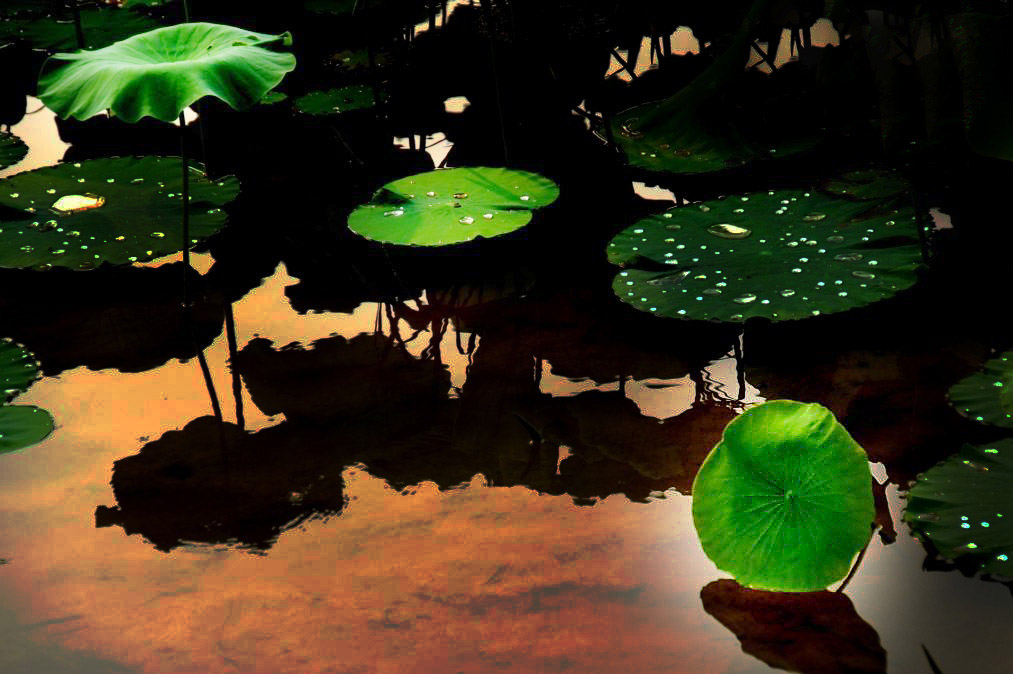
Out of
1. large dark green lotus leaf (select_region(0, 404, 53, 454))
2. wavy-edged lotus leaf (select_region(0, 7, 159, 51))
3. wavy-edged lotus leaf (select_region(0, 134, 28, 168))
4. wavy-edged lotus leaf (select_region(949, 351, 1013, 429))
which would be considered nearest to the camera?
wavy-edged lotus leaf (select_region(949, 351, 1013, 429))

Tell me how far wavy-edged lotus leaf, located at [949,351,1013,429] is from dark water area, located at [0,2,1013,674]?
0.05m

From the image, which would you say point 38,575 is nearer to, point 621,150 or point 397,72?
point 621,150

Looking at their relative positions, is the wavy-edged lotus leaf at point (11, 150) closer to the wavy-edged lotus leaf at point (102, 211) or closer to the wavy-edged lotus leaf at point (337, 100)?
the wavy-edged lotus leaf at point (102, 211)

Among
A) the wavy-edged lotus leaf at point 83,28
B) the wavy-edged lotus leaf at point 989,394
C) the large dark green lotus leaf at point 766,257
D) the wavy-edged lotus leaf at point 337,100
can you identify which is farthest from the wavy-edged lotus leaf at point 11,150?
the wavy-edged lotus leaf at point 989,394

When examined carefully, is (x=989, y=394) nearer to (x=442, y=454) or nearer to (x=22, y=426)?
(x=442, y=454)

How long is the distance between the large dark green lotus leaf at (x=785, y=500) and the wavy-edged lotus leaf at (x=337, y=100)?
235cm

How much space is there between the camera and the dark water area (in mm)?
1339

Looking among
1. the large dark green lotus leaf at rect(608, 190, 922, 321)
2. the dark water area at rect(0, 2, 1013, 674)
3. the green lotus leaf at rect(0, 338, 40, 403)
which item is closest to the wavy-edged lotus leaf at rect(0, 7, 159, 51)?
the dark water area at rect(0, 2, 1013, 674)

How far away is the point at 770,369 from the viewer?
193cm

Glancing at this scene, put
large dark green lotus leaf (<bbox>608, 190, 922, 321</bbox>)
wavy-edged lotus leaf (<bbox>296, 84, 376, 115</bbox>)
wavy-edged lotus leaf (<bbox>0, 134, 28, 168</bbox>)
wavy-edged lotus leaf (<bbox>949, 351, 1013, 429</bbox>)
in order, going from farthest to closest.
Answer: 1. wavy-edged lotus leaf (<bbox>296, 84, 376, 115</bbox>)
2. wavy-edged lotus leaf (<bbox>0, 134, 28, 168</bbox>)
3. large dark green lotus leaf (<bbox>608, 190, 922, 321</bbox>)
4. wavy-edged lotus leaf (<bbox>949, 351, 1013, 429</bbox>)

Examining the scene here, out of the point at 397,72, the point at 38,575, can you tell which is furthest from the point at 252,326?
the point at 397,72

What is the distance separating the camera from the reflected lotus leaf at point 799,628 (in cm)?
126

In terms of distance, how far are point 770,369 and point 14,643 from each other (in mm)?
1409

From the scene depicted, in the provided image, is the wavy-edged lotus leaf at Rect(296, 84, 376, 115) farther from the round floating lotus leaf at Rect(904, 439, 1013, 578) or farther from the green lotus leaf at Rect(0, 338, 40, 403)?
the round floating lotus leaf at Rect(904, 439, 1013, 578)
